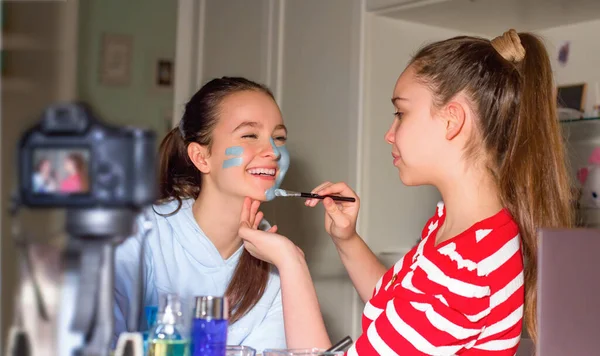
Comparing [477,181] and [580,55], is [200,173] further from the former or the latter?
[580,55]

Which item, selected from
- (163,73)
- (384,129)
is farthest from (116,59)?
(384,129)

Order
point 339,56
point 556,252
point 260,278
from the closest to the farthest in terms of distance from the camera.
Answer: point 556,252, point 260,278, point 339,56

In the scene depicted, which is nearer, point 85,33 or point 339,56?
point 85,33

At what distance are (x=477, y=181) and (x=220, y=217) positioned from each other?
15.9 inches

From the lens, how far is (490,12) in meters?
2.07

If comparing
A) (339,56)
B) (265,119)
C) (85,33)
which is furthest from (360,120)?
(85,33)

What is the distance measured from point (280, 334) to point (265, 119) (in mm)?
347

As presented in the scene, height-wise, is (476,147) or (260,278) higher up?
(476,147)

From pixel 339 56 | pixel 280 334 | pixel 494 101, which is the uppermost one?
pixel 339 56

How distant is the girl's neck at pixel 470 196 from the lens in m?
1.10

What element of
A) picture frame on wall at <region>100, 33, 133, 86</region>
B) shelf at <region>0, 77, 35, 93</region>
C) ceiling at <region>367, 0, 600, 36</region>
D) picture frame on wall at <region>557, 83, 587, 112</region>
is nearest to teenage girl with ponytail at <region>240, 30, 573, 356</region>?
picture frame on wall at <region>100, 33, 133, 86</region>

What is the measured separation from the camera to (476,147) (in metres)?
1.11

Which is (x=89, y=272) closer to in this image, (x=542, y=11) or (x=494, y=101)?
(x=494, y=101)

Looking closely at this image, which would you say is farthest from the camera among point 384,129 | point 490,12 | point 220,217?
point 384,129
